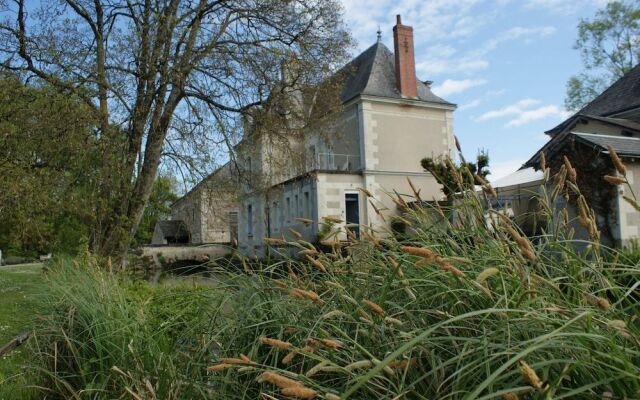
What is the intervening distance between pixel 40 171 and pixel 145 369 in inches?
294

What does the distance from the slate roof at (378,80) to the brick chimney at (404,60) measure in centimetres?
40

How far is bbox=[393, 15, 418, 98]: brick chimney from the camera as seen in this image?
2406 cm

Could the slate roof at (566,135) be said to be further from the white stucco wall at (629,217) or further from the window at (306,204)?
the window at (306,204)

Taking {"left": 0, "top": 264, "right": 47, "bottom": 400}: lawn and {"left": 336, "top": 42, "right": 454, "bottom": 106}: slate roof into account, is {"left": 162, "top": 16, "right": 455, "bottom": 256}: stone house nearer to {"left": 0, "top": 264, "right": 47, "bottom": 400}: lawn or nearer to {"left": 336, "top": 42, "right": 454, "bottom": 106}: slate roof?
{"left": 336, "top": 42, "right": 454, "bottom": 106}: slate roof

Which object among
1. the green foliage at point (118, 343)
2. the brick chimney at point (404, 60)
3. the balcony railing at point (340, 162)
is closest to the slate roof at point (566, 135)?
the brick chimney at point (404, 60)

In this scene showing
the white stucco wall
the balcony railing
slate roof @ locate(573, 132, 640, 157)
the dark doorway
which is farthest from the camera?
the balcony railing

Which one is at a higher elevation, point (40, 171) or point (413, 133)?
point (413, 133)

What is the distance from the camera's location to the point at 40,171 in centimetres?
868

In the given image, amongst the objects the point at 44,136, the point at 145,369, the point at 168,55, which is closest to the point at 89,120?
→ the point at 44,136

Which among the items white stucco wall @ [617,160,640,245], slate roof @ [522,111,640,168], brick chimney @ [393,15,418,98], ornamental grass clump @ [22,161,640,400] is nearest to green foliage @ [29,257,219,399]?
ornamental grass clump @ [22,161,640,400]

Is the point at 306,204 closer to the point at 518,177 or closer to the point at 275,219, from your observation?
the point at 275,219

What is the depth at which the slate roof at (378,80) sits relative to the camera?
24188mm

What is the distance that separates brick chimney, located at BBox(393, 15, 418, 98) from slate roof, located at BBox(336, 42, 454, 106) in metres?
0.40

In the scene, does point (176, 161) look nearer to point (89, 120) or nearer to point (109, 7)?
point (89, 120)
